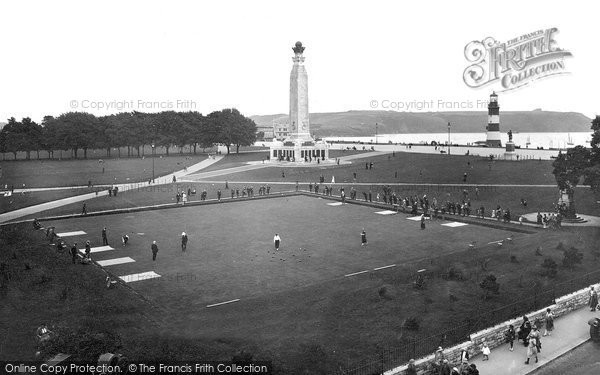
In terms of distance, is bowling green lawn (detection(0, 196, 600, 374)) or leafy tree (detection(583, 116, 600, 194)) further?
leafy tree (detection(583, 116, 600, 194))

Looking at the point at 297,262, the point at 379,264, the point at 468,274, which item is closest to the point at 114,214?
the point at 297,262

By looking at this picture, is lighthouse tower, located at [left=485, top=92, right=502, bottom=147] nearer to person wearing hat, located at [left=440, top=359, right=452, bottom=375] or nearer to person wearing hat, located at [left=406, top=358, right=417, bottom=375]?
person wearing hat, located at [left=440, top=359, right=452, bottom=375]

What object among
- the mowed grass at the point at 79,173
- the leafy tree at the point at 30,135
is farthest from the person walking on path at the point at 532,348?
the leafy tree at the point at 30,135

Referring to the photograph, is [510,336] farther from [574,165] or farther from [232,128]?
[232,128]

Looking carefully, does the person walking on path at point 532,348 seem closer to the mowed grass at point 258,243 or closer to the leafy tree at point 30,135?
the mowed grass at point 258,243

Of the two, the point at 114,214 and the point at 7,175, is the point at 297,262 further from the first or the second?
the point at 7,175

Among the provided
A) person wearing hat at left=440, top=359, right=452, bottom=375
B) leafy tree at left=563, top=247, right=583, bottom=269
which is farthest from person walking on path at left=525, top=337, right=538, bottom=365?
leafy tree at left=563, top=247, right=583, bottom=269

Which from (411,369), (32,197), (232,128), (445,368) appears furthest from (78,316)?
(232,128)
